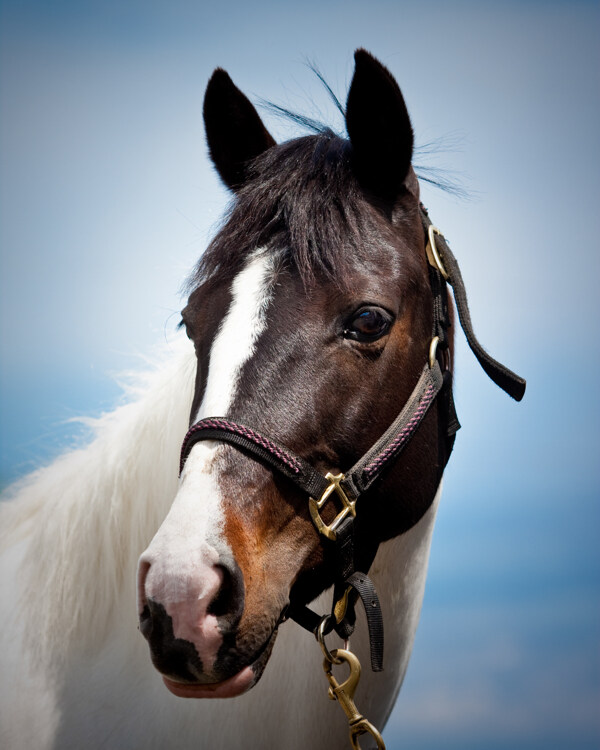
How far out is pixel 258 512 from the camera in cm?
157

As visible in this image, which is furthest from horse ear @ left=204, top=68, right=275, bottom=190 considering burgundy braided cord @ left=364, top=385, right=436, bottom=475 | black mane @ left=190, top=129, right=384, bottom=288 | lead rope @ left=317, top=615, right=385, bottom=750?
lead rope @ left=317, top=615, right=385, bottom=750

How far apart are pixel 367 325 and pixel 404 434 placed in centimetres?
36

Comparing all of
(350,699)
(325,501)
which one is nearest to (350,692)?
(350,699)

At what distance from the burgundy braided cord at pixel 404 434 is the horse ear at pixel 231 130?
112 centimetres

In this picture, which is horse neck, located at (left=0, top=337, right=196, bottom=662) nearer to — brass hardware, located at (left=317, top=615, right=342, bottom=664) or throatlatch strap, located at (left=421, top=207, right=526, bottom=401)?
brass hardware, located at (left=317, top=615, right=342, bottom=664)

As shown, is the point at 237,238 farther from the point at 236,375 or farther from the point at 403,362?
the point at 403,362

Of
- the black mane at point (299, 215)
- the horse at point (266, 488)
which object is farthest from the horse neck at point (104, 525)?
the black mane at point (299, 215)

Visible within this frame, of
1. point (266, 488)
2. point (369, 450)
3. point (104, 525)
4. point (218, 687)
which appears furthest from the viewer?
point (104, 525)

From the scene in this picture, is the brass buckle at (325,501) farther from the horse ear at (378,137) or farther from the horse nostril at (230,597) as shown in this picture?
the horse ear at (378,137)

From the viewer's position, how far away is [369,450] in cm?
183

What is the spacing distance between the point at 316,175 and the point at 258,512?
1.16 metres

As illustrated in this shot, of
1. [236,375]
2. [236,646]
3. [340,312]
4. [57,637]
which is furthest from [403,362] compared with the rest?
[57,637]

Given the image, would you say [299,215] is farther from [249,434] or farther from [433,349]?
[249,434]

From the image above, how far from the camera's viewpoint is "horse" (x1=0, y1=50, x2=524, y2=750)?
1528 millimetres
